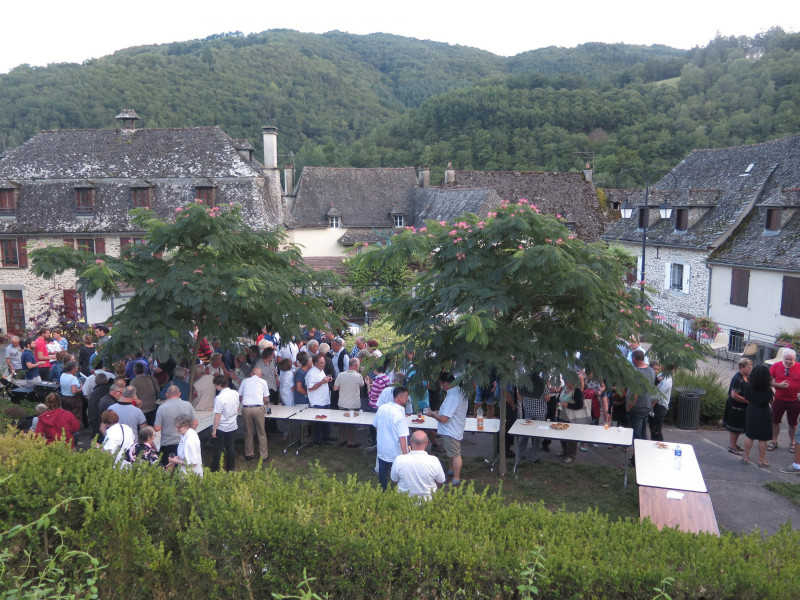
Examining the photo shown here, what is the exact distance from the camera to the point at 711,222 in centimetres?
2739

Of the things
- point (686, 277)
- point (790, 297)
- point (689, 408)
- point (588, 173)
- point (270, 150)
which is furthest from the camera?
point (588, 173)

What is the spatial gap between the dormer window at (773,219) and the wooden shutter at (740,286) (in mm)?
2035

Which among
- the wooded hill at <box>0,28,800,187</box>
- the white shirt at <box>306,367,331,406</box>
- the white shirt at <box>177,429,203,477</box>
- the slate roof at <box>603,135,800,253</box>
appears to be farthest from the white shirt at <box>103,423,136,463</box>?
the wooded hill at <box>0,28,800,187</box>

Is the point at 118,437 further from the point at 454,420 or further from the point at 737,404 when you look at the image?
the point at 737,404

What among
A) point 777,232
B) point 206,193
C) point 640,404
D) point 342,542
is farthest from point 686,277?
point 342,542

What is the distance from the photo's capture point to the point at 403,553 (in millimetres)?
4266

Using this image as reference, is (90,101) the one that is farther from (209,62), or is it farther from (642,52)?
(642,52)

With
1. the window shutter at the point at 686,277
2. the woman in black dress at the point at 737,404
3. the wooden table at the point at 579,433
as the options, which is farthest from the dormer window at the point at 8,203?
the woman in black dress at the point at 737,404

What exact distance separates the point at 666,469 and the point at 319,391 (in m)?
6.19

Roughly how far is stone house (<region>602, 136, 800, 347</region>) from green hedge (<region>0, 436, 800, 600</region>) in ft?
69.1

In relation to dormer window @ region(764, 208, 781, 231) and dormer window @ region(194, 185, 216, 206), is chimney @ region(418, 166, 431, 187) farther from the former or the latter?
dormer window @ region(764, 208, 781, 231)

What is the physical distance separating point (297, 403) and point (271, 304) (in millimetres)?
2719

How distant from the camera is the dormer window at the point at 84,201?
30.9 m

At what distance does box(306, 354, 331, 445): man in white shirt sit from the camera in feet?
38.1
